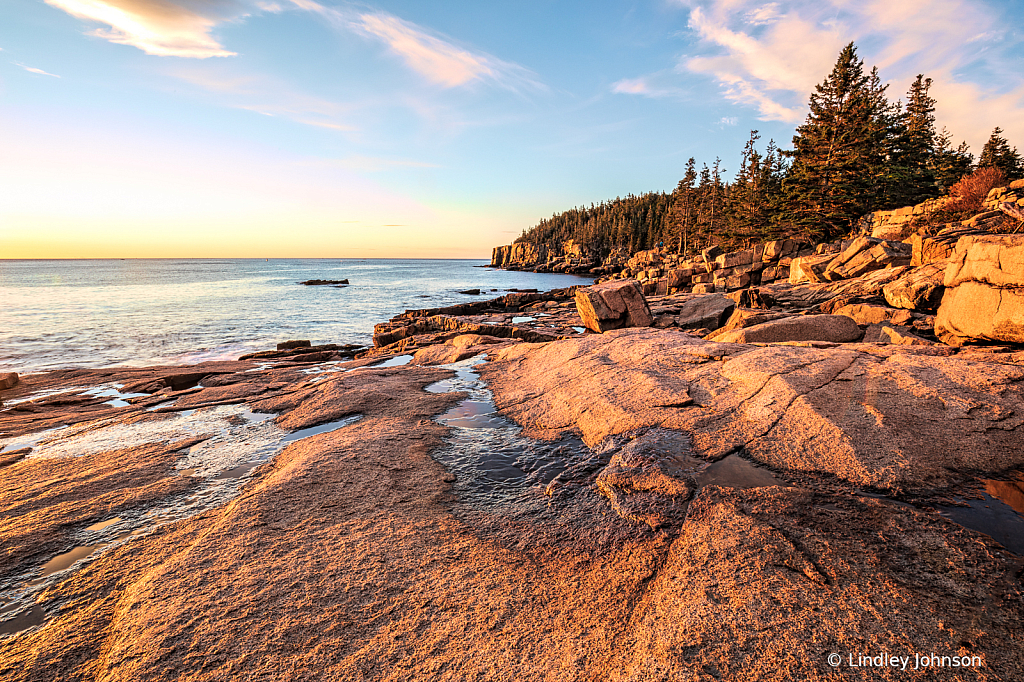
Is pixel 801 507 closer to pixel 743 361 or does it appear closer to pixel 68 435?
pixel 743 361

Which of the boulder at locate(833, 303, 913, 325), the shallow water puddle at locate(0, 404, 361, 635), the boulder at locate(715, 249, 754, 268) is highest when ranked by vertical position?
the boulder at locate(715, 249, 754, 268)

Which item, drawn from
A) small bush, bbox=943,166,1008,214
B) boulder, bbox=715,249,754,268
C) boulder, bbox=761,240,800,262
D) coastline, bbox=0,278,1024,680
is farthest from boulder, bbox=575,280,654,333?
boulder, bbox=715,249,754,268

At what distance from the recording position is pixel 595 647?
282 cm

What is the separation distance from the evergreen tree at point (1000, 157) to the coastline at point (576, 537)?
54.9 meters

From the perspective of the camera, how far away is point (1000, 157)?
4384 centimetres

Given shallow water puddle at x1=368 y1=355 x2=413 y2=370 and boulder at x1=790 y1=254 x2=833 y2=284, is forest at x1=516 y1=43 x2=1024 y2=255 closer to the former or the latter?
boulder at x1=790 y1=254 x2=833 y2=284

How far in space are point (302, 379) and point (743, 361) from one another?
1125cm

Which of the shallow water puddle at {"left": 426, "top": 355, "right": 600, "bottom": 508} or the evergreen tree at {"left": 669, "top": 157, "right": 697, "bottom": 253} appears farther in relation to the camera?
the evergreen tree at {"left": 669, "top": 157, "right": 697, "bottom": 253}

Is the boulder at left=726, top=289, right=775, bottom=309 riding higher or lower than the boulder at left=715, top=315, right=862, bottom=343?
higher

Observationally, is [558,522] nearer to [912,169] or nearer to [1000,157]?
[912,169]

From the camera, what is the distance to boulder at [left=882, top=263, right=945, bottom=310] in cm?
1247

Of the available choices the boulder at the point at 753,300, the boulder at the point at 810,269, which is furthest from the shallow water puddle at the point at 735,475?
the boulder at the point at 810,269

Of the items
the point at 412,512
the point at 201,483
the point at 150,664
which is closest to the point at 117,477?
the point at 201,483

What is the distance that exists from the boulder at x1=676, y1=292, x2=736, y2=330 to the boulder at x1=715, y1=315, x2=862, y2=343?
4.60 m
